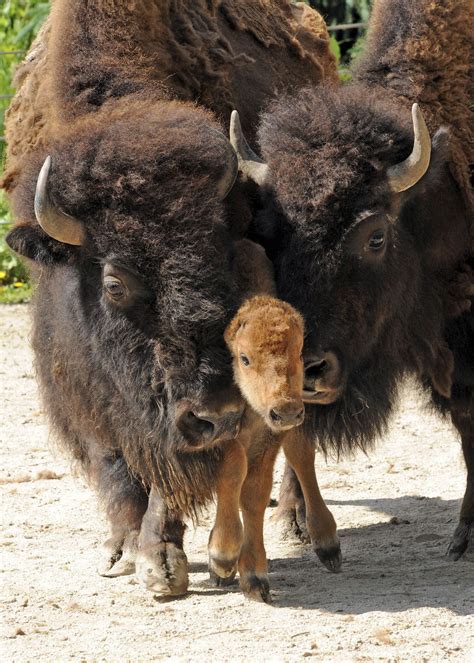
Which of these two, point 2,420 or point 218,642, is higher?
point 218,642

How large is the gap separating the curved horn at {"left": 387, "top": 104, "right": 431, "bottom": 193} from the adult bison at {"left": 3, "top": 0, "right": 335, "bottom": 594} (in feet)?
2.14

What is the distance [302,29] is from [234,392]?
3474mm

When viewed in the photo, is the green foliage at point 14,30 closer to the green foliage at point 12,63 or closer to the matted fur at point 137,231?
the green foliage at point 12,63

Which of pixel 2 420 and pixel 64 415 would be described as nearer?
pixel 64 415

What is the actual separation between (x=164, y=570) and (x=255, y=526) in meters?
0.44

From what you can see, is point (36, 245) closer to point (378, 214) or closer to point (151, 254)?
point (151, 254)

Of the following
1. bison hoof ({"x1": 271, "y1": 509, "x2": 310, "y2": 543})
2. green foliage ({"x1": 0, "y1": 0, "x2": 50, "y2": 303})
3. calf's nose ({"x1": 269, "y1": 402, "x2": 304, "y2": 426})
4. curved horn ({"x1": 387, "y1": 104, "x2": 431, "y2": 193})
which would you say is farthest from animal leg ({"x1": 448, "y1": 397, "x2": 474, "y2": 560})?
green foliage ({"x1": 0, "y1": 0, "x2": 50, "y2": 303})

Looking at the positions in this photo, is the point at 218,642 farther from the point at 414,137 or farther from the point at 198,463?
the point at 414,137

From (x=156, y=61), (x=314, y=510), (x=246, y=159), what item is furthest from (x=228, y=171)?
(x=314, y=510)

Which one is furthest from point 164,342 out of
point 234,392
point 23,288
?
point 23,288

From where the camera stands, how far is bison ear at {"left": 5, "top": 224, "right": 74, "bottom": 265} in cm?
506

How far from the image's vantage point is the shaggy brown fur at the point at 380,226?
16.6 ft

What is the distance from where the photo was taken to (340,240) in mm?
5062

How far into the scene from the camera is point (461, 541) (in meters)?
5.75
